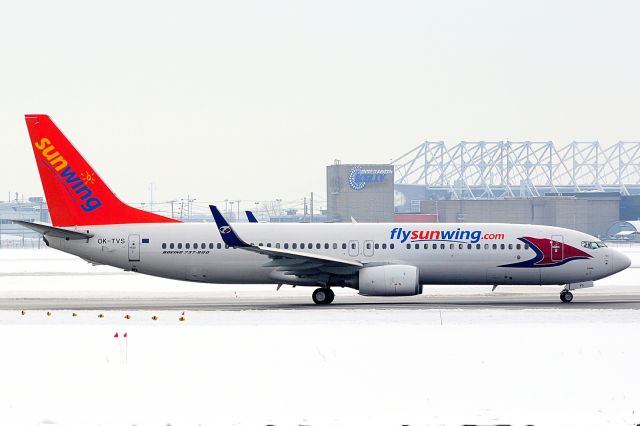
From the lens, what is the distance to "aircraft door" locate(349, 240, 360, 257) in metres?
41.2

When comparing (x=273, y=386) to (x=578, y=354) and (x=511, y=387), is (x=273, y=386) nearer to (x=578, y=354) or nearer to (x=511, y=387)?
(x=511, y=387)

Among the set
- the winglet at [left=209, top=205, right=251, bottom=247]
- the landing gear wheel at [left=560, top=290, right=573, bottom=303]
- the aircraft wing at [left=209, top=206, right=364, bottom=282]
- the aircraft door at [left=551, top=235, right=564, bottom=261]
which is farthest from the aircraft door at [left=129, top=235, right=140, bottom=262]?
the landing gear wheel at [left=560, top=290, right=573, bottom=303]

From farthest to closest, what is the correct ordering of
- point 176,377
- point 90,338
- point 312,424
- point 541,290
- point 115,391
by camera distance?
1. point 541,290
2. point 90,338
3. point 176,377
4. point 115,391
5. point 312,424

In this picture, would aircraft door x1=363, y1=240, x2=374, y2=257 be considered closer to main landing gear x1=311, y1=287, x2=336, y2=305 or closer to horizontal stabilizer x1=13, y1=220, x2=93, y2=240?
main landing gear x1=311, y1=287, x2=336, y2=305

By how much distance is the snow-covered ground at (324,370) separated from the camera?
16.5 meters

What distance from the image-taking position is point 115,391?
18.6 metres

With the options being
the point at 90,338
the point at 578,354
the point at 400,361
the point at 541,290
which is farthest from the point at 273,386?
the point at 541,290

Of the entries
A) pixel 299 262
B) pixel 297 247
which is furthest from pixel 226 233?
pixel 297 247

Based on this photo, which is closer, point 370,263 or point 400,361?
point 400,361

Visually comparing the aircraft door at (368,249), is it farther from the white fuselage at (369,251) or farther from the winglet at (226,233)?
the winglet at (226,233)

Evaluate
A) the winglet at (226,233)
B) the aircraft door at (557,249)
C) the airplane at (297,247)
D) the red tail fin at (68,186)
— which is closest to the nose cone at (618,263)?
the airplane at (297,247)

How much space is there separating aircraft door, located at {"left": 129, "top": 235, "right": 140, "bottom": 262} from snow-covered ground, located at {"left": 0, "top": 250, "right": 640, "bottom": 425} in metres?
8.25

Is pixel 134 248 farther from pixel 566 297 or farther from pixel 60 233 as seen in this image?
pixel 566 297

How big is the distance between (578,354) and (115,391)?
10.6 metres
